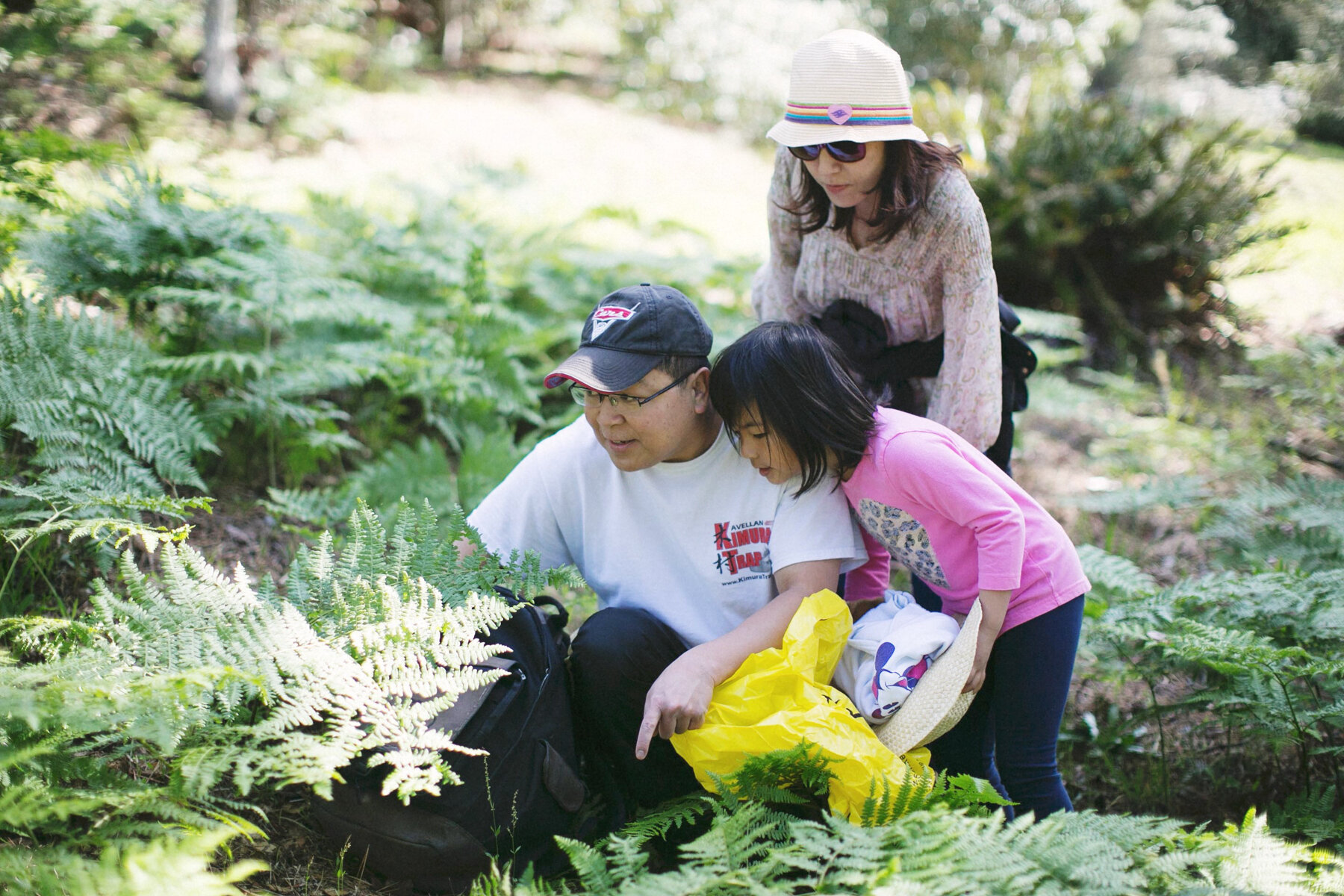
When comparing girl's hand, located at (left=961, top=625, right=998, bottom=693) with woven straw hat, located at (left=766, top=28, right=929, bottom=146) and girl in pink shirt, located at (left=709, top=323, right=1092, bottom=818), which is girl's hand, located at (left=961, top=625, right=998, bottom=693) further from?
woven straw hat, located at (left=766, top=28, right=929, bottom=146)

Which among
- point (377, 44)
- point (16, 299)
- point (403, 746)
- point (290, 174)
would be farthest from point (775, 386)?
point (377, 44)

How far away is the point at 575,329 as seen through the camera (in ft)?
16.1

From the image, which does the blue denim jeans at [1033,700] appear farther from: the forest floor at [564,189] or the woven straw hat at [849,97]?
the forest floor at [564,189]

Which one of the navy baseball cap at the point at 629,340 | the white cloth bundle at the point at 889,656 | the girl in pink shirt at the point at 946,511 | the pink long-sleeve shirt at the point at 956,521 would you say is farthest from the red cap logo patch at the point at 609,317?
the white cloth bundle at the point at 889,656

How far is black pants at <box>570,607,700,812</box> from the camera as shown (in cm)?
240

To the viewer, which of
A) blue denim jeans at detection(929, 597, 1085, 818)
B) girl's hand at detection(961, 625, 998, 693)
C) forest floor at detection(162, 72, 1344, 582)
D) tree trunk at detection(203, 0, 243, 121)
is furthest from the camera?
tree trunk at detection(203, 0, 243, 121)

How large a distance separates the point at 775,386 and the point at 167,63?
7.76 metres

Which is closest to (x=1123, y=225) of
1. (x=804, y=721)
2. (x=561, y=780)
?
(x=804, y=721)

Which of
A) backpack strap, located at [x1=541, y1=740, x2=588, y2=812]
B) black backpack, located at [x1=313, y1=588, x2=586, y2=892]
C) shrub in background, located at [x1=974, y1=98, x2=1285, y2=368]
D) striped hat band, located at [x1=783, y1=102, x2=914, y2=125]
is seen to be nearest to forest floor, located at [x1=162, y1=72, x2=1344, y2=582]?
shrub in background, located at [x1=974, y1=98, x2=1285, y2=368]

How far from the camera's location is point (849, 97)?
254 cm

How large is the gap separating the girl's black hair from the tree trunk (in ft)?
24.2

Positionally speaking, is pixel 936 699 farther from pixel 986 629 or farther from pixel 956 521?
pixel 956 521

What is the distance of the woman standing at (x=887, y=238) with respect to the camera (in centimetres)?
257

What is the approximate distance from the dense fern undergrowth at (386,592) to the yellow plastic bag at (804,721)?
81 mm
